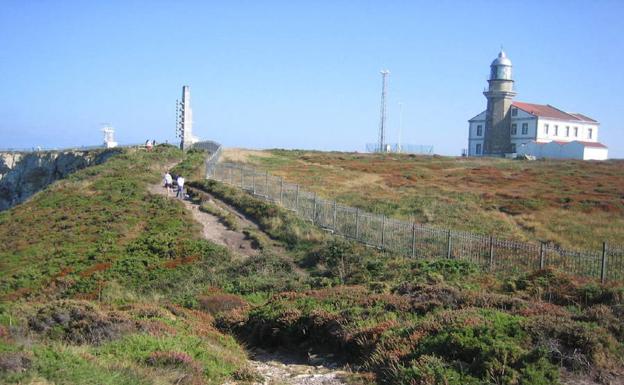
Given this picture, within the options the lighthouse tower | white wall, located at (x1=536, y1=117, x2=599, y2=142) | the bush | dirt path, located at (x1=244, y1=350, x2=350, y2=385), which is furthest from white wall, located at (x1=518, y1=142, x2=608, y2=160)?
the bush

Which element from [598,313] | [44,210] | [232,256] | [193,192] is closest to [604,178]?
[193,192]

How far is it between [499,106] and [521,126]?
4.15 meters

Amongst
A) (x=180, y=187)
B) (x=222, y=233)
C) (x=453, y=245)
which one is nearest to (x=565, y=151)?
(x=180, y=187)

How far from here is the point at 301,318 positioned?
986cm

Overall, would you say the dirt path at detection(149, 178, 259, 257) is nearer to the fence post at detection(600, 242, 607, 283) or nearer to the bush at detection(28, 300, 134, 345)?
the fence post at detection(600, 242, 607, 283)

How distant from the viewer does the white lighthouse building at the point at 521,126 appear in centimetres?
8281

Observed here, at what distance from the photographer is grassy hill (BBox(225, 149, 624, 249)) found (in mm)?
23156

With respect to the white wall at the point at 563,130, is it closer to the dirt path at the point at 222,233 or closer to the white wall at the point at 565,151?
the white wall at the point at 565,151

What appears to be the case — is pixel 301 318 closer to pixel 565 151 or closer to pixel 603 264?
pixel 603 264

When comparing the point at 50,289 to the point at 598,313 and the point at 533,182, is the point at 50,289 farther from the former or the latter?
the point at 533,182

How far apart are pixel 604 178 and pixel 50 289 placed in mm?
42025

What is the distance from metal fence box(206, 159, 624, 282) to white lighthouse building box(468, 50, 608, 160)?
65.9 meters

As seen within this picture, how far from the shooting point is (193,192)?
32125mm

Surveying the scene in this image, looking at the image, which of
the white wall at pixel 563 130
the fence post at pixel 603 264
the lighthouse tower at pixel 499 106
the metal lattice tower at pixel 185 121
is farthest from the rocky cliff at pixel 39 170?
the white wall at pixel 563 130
